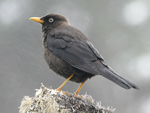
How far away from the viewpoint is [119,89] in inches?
503

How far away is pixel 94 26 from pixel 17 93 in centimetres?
689

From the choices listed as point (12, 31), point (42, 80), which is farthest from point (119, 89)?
point (12, 31)

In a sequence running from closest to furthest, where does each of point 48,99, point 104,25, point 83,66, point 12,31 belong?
point 48,99 → point 83,66 → point 12,31 → point 104,25

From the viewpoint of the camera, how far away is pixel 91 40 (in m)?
15.6

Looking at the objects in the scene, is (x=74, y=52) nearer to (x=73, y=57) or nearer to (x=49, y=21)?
(x=73, y=57)

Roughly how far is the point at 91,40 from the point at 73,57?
1034 centimetres

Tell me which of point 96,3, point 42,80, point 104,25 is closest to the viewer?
point 42,80

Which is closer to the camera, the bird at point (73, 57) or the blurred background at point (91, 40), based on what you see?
the bird at point (73, 57)

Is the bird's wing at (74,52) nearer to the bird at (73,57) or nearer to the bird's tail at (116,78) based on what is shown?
the bird at (73,57)

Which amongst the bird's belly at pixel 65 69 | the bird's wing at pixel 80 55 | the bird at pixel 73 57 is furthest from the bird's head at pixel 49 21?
the bird's belly at pixel 65 69

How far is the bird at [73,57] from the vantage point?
5145 mm

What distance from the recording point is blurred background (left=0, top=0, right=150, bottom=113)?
12.7 m

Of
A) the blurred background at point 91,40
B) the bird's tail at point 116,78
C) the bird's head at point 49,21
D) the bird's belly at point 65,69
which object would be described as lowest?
the bird's belly at point 65,69

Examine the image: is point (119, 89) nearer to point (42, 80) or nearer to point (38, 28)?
point (42, 80)
